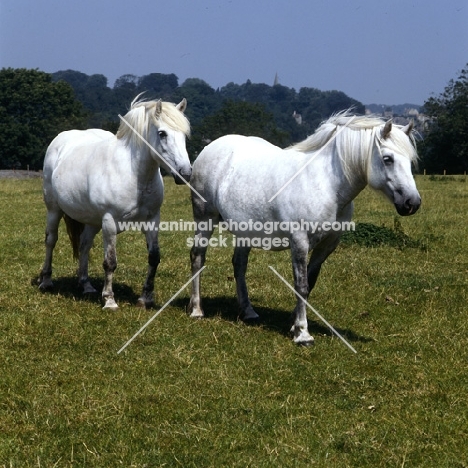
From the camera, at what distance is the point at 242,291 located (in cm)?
804

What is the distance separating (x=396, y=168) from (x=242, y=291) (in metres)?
2.46

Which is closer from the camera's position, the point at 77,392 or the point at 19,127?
the point at 77,392

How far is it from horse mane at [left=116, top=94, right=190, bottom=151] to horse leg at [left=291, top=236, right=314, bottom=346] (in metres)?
Answer: 1.79

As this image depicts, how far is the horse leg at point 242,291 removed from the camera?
795 cm

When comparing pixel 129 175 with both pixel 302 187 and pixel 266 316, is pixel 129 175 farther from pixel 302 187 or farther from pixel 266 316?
pixel 266 316

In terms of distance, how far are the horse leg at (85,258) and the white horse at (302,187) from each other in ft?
6.02

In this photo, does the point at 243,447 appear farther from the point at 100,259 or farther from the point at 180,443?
the point at 100,259

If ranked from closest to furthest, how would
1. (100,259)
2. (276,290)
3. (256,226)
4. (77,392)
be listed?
(77,392) < (256,226) < (276,290) < (100,259)

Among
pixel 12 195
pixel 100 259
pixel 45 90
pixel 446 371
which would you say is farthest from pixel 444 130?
pixel 446 371

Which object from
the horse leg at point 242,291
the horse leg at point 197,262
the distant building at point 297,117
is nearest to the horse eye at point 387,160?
the horse leg at point 242,291

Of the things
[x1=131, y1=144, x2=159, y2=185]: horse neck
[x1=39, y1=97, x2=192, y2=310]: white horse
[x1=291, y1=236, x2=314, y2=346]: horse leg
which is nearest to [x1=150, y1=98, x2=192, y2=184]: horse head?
[x1=39, y1=97, x2=192, y2=310]: white horse

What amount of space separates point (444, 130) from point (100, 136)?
51705 millimetres

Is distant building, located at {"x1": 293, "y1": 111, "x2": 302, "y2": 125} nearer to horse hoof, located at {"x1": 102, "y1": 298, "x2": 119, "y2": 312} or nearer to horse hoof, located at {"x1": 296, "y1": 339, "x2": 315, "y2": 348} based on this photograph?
horse hoof, located at {"x1": 102, "y1": 298, "x2": 119, "y2": 312}

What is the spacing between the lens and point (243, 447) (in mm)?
4684
